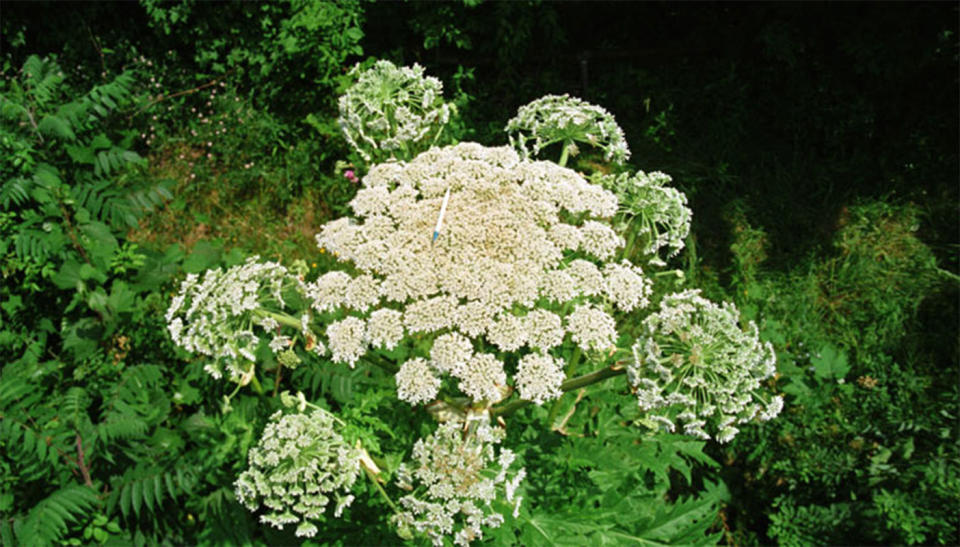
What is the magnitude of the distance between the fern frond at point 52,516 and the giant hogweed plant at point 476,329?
1.41m

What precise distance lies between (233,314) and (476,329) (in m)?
1.18

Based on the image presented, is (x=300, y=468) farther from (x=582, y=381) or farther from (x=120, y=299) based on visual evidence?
(x=120, y=299)

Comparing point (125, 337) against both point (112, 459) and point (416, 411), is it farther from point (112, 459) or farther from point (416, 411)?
point (416, 411)

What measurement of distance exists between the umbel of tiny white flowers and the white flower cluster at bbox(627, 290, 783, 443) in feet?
4.52

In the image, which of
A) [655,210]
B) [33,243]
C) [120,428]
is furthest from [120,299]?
[655,210]

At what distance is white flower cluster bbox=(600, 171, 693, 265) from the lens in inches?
138

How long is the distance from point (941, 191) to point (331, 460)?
23.2 feet

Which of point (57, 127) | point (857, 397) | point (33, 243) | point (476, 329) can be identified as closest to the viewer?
point (476, 329)

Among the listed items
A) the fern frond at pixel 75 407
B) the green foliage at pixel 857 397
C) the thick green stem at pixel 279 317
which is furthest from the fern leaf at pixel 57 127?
the green foliage at pixel 857 397

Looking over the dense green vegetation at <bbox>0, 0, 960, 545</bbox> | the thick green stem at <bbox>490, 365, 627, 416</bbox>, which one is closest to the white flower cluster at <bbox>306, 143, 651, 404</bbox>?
the thick green stem at <bbox>490, 365, 627, 416</bbox>

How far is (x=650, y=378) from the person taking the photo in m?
2.93

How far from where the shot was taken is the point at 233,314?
3.24 m

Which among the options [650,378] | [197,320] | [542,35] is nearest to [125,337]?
Result: [197,320]

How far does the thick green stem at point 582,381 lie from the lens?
318 centimetres
